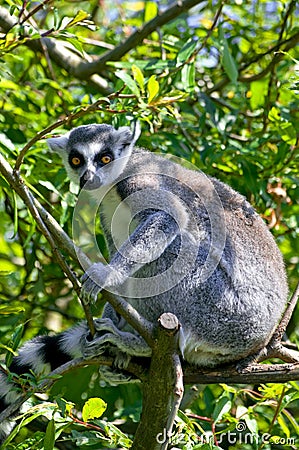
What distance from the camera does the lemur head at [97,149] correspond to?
5.16 meters

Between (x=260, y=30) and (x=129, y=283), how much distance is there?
3.45 m

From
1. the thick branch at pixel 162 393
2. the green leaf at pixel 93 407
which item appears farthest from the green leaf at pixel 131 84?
the green leaf at pixel 93 407

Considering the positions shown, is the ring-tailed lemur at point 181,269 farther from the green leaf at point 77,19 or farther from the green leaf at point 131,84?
the green leaf at point 77,19

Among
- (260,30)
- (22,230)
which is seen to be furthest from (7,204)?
(260,30)

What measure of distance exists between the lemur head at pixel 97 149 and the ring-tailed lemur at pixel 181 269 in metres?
0.02

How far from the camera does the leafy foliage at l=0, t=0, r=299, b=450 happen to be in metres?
5.04

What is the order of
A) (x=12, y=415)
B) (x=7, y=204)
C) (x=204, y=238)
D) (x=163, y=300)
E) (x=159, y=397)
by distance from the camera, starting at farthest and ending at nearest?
(x=7, y=204)
(x=204, y=238)
(x=163, y=300)
(x=12, y=415)
(x=159, y=397)

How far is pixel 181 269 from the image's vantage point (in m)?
4.46

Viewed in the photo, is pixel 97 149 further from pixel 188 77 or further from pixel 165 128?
pixel 165 128

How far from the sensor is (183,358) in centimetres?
442

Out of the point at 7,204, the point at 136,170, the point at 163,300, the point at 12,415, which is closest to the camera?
the point at 12,415

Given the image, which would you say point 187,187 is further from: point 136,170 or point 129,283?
point 129,283

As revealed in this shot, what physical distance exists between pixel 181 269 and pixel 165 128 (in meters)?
2.29

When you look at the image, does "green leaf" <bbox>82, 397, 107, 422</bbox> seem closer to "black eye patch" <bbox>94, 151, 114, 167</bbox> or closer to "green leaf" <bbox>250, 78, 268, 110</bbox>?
"black eye patch" <bbox>94, 151, 114, 167</bbox>
